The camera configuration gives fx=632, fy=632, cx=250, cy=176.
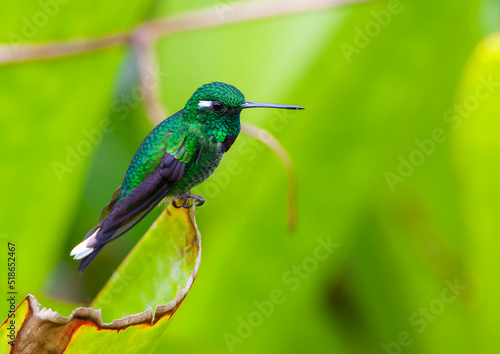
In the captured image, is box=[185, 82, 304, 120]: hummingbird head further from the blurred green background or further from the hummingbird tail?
the blurred green background

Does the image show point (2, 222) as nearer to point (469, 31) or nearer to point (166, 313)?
point (166, 313)

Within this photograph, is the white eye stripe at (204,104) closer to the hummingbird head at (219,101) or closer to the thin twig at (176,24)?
the hummingbird head at (219,101)

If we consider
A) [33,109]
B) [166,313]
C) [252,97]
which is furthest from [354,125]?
[166,313]

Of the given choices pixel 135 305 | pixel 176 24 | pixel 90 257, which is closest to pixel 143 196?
pixel 90 257

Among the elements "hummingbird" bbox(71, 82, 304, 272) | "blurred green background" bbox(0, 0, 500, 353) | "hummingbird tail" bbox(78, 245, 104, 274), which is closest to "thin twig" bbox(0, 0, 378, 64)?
"blurred green background" bbox(0, 0, 500, 353)

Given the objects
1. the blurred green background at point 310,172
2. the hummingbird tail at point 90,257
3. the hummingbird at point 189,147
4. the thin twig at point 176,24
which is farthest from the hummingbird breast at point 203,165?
the thin twig at point 176,24

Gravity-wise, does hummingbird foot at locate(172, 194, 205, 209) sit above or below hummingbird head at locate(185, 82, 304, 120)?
below

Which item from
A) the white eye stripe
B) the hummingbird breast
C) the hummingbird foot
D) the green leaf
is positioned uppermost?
the white eye stripe
